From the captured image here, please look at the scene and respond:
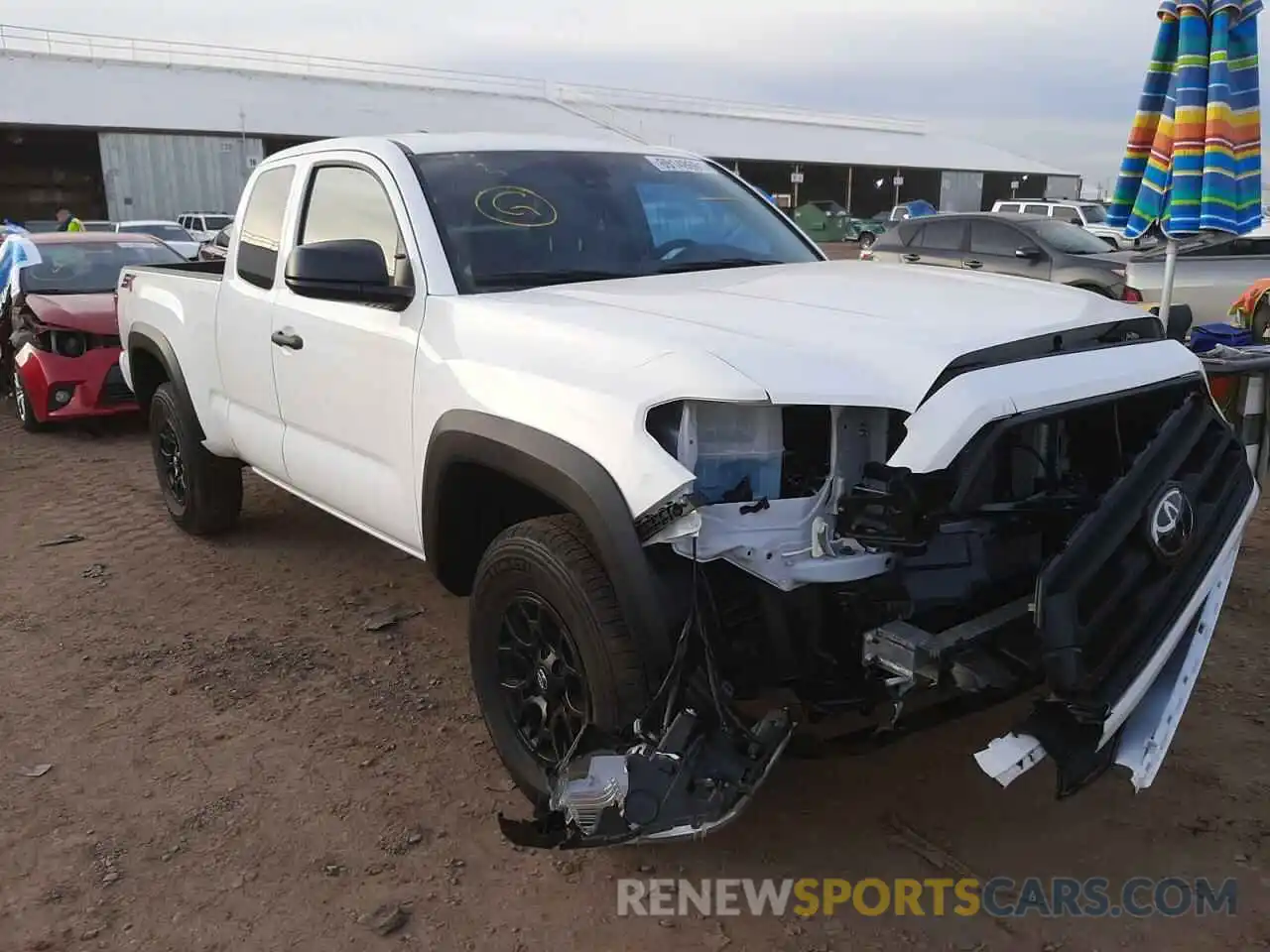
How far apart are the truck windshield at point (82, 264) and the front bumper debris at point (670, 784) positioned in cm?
783

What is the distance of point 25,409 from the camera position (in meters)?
8.62

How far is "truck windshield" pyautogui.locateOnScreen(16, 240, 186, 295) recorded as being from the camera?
29.4 ft

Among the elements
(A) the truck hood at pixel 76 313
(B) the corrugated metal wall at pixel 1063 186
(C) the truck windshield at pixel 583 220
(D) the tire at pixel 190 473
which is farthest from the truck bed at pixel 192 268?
(B) the corrugated metal wall at pixel 1063 186

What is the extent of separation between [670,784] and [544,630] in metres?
0.66

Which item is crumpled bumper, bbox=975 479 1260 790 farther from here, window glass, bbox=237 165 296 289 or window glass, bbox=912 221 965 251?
window glass, bbox=912 221 965 251

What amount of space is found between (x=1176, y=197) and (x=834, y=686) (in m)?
5.58

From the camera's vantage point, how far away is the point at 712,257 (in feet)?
12.8

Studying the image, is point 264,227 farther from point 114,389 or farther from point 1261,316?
point 1261,316

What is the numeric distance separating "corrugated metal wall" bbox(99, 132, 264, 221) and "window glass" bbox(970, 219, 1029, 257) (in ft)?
84.6

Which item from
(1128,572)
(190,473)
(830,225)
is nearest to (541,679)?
(1128,572)

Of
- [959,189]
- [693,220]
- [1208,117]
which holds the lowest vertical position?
[959,189]

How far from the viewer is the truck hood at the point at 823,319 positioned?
2.39m

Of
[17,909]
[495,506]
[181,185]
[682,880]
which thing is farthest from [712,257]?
[181,185]

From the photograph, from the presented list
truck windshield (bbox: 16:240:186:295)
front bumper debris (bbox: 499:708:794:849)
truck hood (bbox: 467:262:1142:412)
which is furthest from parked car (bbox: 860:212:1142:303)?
front bumper debris (bbox: 499:708:794:849)
